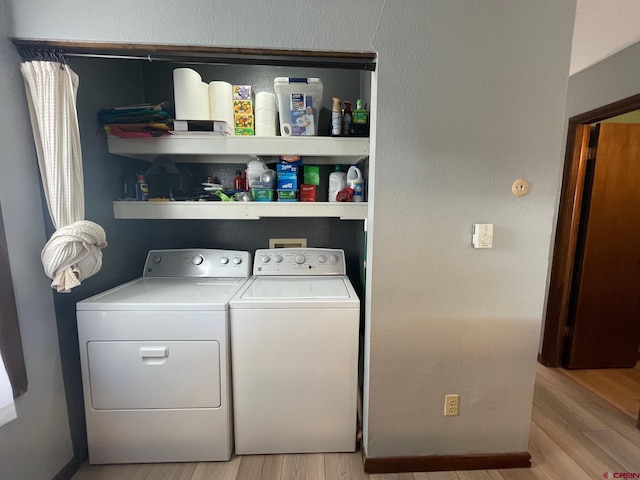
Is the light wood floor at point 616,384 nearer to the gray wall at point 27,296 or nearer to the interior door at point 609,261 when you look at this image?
the interior door at point 609,261

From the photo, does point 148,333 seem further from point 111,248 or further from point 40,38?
point 40,38

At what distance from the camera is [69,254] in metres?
1.14

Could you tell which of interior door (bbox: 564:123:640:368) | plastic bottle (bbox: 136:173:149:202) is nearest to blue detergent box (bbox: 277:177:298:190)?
plastic bottle (bbox: 136:173:149:202)

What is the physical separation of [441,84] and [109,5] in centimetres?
138

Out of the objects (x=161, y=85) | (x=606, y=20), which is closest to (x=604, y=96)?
(x=606, y=20)

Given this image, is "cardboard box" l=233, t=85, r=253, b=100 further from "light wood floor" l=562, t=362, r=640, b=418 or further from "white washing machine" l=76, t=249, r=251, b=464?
"light wood floor" l=562, t=362, r=640, b=418

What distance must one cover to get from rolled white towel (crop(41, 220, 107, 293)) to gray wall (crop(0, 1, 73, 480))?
0.10 m

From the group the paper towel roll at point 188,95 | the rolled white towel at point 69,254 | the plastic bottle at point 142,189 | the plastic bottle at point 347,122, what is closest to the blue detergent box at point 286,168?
the plastic bottle at point 347,122

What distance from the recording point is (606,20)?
1.55 metres

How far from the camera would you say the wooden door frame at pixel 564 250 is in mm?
2066

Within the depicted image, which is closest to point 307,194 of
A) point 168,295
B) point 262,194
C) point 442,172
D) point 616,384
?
point 262,194

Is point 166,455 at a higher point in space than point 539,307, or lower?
lower

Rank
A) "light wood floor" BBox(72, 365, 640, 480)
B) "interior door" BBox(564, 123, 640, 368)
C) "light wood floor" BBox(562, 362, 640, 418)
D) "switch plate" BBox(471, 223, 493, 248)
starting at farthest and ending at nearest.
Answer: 1. "interior door" BBox(564, 123, 640, 368)
2. "light wood floor" BBox(562, 362, 640, 418)
3. "light wood floor" BBox(72, 365, 640, 480)
4. "switch plate" BBox(471, 223, 493, 248)

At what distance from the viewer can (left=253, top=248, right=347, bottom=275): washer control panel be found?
5.88 ft
